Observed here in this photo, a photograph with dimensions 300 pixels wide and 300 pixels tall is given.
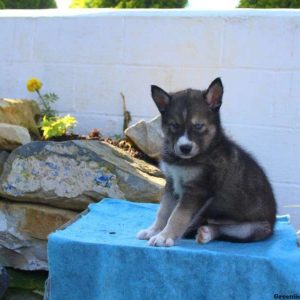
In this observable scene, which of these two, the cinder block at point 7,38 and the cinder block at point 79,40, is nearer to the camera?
the cinder block at point 79,40

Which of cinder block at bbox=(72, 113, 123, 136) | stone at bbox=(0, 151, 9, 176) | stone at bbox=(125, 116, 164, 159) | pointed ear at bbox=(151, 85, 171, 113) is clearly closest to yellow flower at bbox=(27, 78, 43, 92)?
cinder block at bbox=(72, 113, 123, 136)

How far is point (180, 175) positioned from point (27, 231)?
2355 millimetres

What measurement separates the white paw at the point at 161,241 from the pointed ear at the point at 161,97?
775 millimetres

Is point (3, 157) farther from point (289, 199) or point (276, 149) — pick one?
point (289, 199)

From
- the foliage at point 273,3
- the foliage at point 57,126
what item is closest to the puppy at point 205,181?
the foliage at point 57,126

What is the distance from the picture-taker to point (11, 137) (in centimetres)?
557

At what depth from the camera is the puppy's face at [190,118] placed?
3.46 metres

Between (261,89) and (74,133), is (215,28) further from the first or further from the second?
(74,133)

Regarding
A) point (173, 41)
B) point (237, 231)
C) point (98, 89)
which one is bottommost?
point (237, 231)

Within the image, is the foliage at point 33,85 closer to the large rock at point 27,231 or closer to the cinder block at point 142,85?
the cinder block at point 142,85

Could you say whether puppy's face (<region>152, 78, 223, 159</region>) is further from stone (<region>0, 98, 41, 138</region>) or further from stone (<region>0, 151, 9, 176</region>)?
stone (<region>0, 98, 41, 138</region>)

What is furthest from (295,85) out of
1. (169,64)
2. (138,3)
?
(138,3)

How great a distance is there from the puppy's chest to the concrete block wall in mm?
2101

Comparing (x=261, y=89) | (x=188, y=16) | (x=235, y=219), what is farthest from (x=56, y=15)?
(x=235, y=219)
